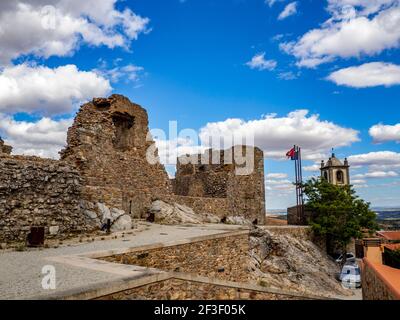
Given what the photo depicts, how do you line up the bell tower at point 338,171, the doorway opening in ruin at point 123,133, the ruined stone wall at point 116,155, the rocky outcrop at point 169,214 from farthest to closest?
the bell tower at point 338,171 < the doorway opening in ruin at point 123,133 < the rocky outcrop at point 169,214 < the ruined stone wall at point 116,155

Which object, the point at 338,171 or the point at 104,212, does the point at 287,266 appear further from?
the point at 338,171

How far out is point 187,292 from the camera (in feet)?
17.8

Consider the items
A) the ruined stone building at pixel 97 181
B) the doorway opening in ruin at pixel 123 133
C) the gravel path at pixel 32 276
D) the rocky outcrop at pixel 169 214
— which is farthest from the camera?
the doorway opening in ruin at pixel 123 133

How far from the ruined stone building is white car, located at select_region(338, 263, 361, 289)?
8.00m

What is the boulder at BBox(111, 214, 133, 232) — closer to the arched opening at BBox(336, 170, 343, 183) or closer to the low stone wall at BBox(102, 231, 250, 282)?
the low stone wall at BBox(102, 231, 250, 282)

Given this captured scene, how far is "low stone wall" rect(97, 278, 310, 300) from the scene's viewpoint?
4.71 meters

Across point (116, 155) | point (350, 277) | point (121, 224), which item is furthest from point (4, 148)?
point (350, 277)

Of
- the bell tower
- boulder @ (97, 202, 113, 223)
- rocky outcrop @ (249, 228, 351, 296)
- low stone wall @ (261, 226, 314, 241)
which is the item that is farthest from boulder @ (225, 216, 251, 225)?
the bell tower

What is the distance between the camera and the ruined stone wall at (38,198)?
9.22 meters

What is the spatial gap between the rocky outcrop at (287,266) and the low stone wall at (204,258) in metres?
1.41

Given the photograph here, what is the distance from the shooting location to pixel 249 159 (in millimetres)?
26969

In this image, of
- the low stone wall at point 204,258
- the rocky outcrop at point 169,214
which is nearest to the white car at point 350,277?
the rocky outcrop at point 169,214

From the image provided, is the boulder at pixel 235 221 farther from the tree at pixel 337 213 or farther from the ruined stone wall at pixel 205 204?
the tree at pixel 337 213
